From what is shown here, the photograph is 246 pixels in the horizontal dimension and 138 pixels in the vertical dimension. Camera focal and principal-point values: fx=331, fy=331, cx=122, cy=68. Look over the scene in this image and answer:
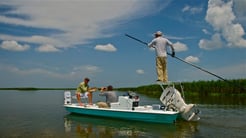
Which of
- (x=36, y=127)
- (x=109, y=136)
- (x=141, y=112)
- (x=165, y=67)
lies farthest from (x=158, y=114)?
(x=36, y=127)

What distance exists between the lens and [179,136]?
40.6ft

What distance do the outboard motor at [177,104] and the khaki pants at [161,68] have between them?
1.97ft

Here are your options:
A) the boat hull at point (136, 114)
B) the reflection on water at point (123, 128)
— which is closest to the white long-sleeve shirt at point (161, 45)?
the boat hull at point (136, 114)

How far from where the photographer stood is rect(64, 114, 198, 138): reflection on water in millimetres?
12961

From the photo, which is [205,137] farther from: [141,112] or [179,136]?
[141,112]

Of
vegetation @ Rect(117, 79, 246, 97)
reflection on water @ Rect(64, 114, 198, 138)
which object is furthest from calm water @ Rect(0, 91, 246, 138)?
vegetation @ Rect(117, 79, 246, 97)

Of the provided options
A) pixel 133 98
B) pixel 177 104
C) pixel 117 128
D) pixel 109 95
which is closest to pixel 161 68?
pixel 177 104

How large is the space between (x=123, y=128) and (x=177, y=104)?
2756 millimetres

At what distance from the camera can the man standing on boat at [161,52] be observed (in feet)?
49.6

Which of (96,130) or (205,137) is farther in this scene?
(96,130)

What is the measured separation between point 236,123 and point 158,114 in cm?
358

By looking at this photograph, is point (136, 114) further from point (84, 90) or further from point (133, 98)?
point (84, 90)

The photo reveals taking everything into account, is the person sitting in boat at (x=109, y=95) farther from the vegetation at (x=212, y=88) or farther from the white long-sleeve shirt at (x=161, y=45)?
the vegetation at (x=212, y=88)

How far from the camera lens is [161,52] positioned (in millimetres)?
15156
